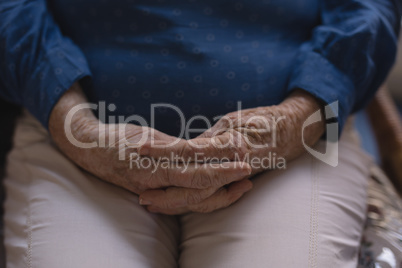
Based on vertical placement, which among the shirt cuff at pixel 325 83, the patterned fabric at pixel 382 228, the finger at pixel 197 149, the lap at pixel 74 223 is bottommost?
the patterned fabric at pixel 382 228

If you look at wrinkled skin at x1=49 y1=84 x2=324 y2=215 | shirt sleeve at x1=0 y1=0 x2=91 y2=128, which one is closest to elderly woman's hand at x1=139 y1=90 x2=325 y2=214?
wrinkled skin at x1=49 y1=84 x2=324 y2=215

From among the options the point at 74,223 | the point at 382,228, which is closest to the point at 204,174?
the point at 74,223

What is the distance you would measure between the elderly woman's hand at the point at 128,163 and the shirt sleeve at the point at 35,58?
0.05 metres

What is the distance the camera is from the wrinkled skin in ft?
2.45

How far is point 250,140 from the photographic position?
784mm

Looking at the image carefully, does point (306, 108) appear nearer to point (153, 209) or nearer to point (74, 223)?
point (153, 209)

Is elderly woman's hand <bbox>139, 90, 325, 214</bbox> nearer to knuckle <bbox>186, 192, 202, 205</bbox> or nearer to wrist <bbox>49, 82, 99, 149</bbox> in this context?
knuckle <bbox>186, 192, 202, 205</bbox>

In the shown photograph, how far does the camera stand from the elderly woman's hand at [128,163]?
2.42 feet

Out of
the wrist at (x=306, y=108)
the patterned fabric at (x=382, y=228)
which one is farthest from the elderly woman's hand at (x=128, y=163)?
the patterned fabric at (x=382, y=228)

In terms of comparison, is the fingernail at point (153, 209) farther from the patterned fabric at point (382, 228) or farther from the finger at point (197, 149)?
the patterned fabric at point (382, 228)

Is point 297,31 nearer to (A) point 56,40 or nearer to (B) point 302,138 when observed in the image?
(B) point 302,138

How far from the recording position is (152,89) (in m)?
0.86

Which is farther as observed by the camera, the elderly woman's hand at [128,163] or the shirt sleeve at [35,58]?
the shirt sleeve at [35,58]

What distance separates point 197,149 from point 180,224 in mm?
221
